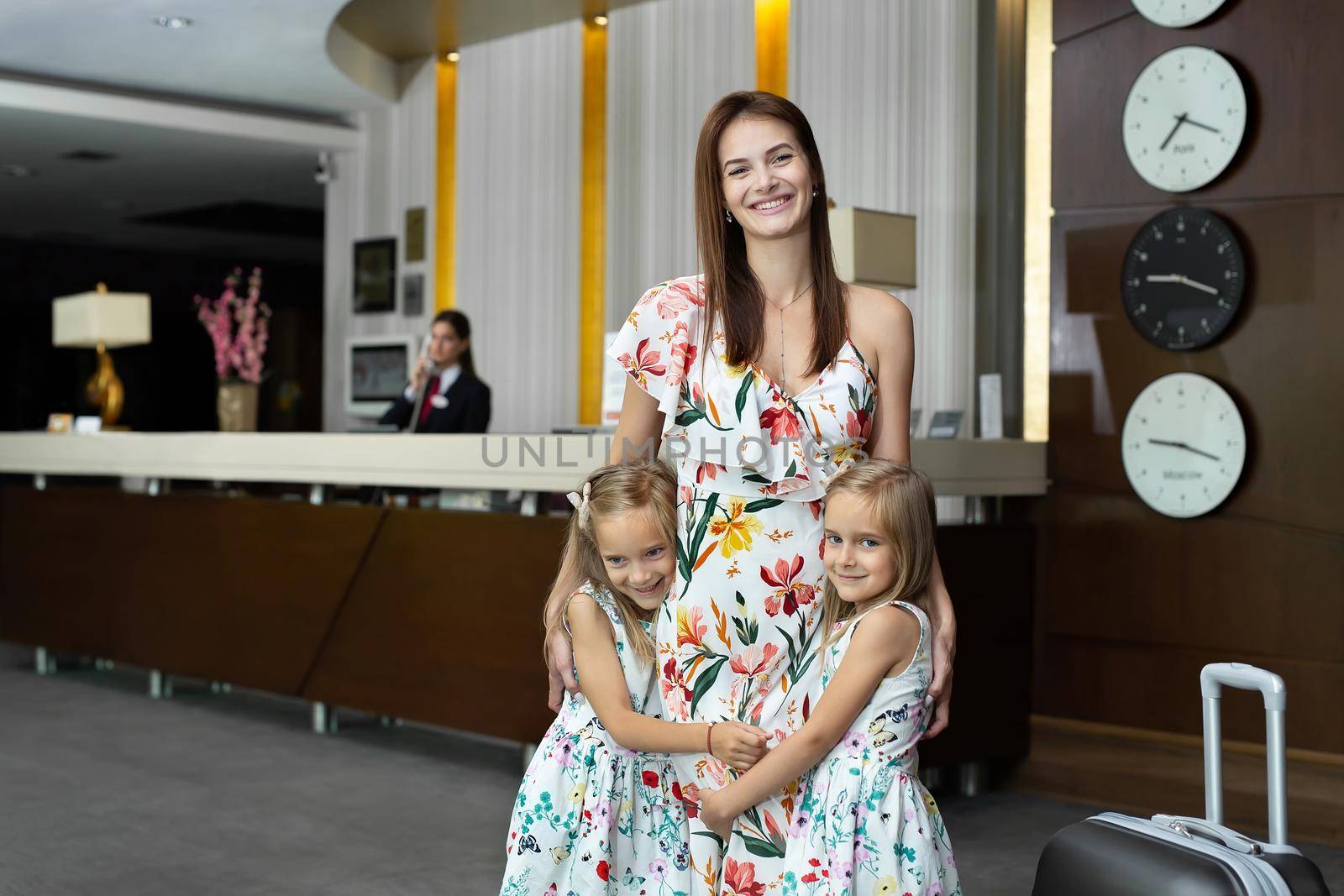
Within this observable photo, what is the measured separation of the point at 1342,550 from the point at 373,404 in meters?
6.04

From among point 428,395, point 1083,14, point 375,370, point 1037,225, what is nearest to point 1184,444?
point 1037,225

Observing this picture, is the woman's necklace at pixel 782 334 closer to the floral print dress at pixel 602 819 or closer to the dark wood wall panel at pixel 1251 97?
the floral print dress at pixel 602 819

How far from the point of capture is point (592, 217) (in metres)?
7.48

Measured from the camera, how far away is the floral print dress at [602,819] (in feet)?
7.06

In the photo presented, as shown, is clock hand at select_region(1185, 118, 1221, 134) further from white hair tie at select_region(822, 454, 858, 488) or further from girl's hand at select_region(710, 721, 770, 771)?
girl's hand at select_region(710, 721, 770, 771)

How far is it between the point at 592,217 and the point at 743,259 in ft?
18.0

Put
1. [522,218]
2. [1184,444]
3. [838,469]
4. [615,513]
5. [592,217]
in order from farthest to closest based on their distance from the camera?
1. [522,218]
2. [592,217]
3. [1184,444]
4. [615,513]
5. [838,469]

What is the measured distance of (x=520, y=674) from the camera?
14.0 ft

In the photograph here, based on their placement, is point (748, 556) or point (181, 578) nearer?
point (748, 556)

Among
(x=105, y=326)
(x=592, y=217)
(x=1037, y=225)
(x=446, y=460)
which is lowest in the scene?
(x=446, y=460)

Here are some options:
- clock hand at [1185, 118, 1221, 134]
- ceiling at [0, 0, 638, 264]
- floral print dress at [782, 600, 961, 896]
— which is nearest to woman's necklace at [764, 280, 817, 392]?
floral print dress at [782, 600, 961, 896]

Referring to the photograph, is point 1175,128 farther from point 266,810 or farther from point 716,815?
point 266,810

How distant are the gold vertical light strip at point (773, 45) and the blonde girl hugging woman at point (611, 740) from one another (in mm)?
4637

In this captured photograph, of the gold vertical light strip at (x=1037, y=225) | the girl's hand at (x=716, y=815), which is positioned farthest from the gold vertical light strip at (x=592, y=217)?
the girl's hand at (x=716, y=815)
